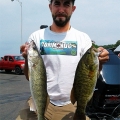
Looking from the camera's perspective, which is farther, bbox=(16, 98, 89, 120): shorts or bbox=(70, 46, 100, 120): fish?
bbox=(16, 98, 89, 120): shorts

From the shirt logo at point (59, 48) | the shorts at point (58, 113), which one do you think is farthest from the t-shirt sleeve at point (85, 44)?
the shorts at point (58, 113)

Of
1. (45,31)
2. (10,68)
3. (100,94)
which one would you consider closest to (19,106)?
(100,94)

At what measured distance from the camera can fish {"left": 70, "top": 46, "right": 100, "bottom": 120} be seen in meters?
3.27

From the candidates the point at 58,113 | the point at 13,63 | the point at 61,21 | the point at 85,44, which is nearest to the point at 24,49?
the point at 61,21

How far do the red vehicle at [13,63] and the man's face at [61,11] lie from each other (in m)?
23.3

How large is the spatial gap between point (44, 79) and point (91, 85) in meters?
0.54

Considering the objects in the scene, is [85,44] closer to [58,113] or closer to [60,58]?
[60,58]

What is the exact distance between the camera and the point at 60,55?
12.6 ft

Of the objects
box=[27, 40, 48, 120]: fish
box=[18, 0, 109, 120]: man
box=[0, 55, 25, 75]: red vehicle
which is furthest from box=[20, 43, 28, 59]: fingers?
box=[0, 55, 25, 75]: red vehicle

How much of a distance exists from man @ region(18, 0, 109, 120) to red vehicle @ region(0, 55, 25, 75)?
23276 millimetres

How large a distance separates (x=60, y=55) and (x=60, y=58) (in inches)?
1.8

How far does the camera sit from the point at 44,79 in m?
3.38

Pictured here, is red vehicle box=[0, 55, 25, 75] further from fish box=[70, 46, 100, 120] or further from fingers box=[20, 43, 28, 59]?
fish box=[70, 46, 100, 120]

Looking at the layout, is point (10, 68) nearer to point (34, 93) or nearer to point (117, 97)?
point (117, 97)
